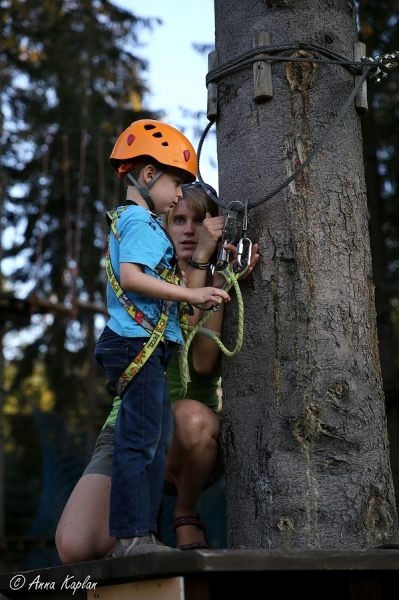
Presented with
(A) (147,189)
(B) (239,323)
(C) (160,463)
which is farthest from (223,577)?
(A) (147,189)

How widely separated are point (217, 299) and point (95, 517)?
33.6 inches

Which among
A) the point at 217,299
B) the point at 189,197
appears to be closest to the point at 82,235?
the point at 189,197

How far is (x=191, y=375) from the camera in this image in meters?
3.01

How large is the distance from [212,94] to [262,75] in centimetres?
27

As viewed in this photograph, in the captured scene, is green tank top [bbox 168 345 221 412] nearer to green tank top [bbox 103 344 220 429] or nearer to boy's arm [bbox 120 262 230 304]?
green tank top [bbox 103 344 220 429]

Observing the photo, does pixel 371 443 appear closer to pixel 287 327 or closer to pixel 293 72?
pixel 287 327

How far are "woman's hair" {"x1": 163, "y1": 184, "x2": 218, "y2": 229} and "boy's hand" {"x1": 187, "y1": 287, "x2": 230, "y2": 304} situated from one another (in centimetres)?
88

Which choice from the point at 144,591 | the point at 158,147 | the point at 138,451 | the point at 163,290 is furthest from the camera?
the point at 158,147

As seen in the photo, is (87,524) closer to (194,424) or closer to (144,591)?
(194,424)

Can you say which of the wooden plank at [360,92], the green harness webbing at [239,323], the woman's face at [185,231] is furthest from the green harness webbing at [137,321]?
the wooden plank at [360,92]

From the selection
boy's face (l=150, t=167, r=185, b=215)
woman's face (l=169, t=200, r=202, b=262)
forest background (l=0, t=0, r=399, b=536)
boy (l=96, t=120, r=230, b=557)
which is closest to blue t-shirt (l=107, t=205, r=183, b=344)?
boy (l=96, t=120, r=230, b=557)

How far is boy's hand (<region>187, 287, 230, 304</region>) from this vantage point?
7.78 feet

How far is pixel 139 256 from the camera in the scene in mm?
2443

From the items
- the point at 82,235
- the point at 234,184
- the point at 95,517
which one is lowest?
the point at 95,517
